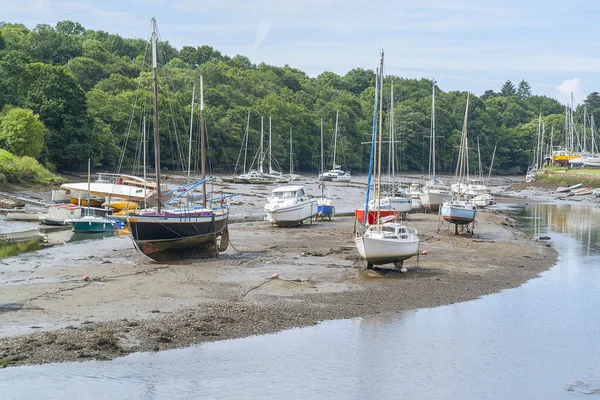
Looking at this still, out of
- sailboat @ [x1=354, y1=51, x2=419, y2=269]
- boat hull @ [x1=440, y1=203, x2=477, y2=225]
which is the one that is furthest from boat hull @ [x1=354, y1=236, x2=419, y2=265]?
boat hull @ [x1=440, y1=203, x2=477, y2=225]

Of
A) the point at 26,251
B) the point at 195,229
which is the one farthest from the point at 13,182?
the point at 195,229

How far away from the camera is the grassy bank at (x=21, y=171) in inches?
2638

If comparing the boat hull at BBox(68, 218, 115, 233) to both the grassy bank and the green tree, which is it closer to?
the grassy bank

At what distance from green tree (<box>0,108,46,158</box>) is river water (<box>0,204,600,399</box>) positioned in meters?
60.0

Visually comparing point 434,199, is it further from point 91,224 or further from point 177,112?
point 177,112

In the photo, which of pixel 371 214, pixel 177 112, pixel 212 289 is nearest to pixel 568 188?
pixel 177 112

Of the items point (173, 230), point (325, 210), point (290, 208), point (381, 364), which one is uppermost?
point (173, 230)

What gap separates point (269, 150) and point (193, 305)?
9144cm

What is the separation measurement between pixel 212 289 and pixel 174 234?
23.4 feet

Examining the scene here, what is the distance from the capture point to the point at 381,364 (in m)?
22.4

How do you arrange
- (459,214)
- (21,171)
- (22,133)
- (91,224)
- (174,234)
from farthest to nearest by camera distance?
(22,133)
(21,171)
(459,214)
(91,224)
(174,234)

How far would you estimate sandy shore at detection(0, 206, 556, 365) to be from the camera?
22.7 metres

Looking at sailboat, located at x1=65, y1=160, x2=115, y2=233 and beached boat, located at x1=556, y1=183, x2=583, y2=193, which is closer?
sailboat, located at x1=65, y1=160, x2=115, y2=233

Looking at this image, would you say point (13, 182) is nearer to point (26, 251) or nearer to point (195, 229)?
point (26, 251)
